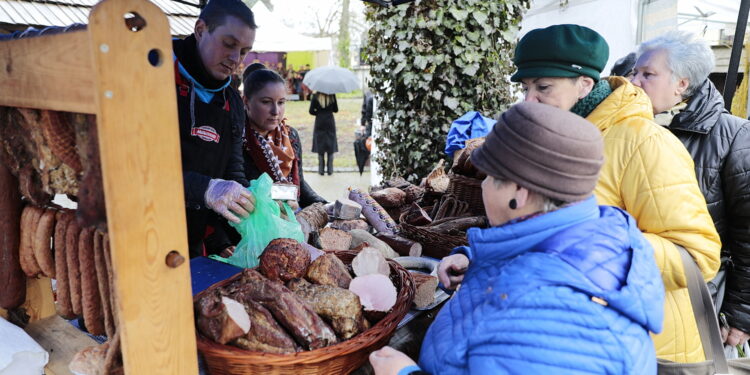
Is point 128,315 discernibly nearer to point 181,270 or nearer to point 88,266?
point 181,270

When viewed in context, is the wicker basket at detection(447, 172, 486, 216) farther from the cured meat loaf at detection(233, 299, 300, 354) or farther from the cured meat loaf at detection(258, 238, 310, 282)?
the cured meat loaf at detection(233, 299, 300, 354)

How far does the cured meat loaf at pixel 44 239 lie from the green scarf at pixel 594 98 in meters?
1.84

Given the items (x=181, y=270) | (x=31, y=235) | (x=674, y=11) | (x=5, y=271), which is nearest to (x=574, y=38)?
(x=181, y=270)

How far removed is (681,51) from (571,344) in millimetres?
1747

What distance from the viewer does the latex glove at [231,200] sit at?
1845mm

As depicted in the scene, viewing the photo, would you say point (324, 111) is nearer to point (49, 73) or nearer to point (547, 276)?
point (49, 73)

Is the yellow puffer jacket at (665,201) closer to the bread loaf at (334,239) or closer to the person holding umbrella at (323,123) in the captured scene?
the bread loaf at (334,239)

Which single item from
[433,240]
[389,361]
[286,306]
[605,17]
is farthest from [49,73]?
[605,17]

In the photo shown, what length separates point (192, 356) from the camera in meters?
1.13

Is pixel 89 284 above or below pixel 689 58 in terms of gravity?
below

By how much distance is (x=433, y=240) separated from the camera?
2.36 metres

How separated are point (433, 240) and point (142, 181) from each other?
1621 millimetres

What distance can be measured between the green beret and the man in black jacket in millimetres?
1400

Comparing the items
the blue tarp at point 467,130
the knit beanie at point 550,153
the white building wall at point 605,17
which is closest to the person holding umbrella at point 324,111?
the white building wall at point 605,17
